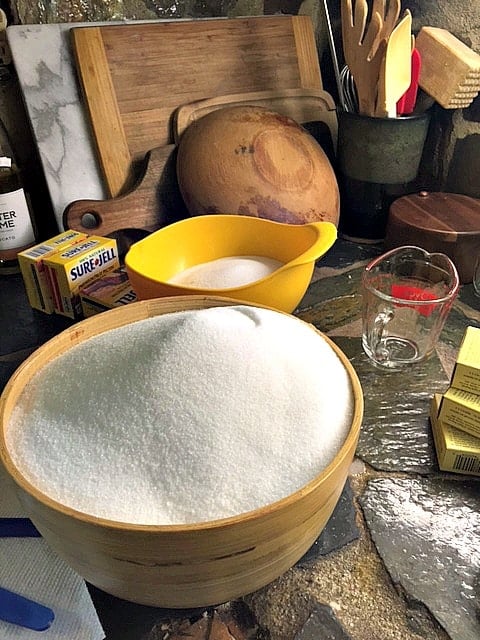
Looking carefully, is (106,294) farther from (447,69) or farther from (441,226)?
(447,69)

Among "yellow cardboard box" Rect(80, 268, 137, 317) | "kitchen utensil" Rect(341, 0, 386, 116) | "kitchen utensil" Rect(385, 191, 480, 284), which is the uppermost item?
"kitchen utensil" Rect(341, 0, 386, 116)

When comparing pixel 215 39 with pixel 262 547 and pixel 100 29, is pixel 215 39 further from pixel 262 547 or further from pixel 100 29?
pixel 262 547

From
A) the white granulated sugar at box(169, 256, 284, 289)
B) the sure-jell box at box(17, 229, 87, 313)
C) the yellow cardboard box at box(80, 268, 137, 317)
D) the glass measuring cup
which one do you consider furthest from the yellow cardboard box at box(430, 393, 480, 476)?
the sure-jell box at box(17, 229, 87, 313)

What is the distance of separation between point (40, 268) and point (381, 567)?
0.52 meters

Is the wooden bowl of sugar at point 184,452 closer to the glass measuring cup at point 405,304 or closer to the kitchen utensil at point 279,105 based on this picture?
the glass measuring cup at point 405,304

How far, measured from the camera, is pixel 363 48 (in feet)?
2.73

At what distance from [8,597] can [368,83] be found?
784mm

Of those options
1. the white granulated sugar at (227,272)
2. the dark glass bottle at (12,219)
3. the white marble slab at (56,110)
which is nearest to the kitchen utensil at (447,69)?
the white granulated sugar at (227,272)

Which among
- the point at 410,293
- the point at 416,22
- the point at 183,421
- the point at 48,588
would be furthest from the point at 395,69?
the point at 48,588

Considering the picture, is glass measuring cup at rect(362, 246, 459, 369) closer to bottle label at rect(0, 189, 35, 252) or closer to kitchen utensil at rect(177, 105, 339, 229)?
kitchen utensil at rect(177, 105, 339, 229)

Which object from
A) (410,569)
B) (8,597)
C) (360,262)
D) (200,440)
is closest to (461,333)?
(360,262)

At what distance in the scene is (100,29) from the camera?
2.80 feet

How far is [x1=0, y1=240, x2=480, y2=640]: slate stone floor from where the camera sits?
423 mm

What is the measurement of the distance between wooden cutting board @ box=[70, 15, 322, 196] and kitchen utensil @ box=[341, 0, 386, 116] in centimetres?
17
